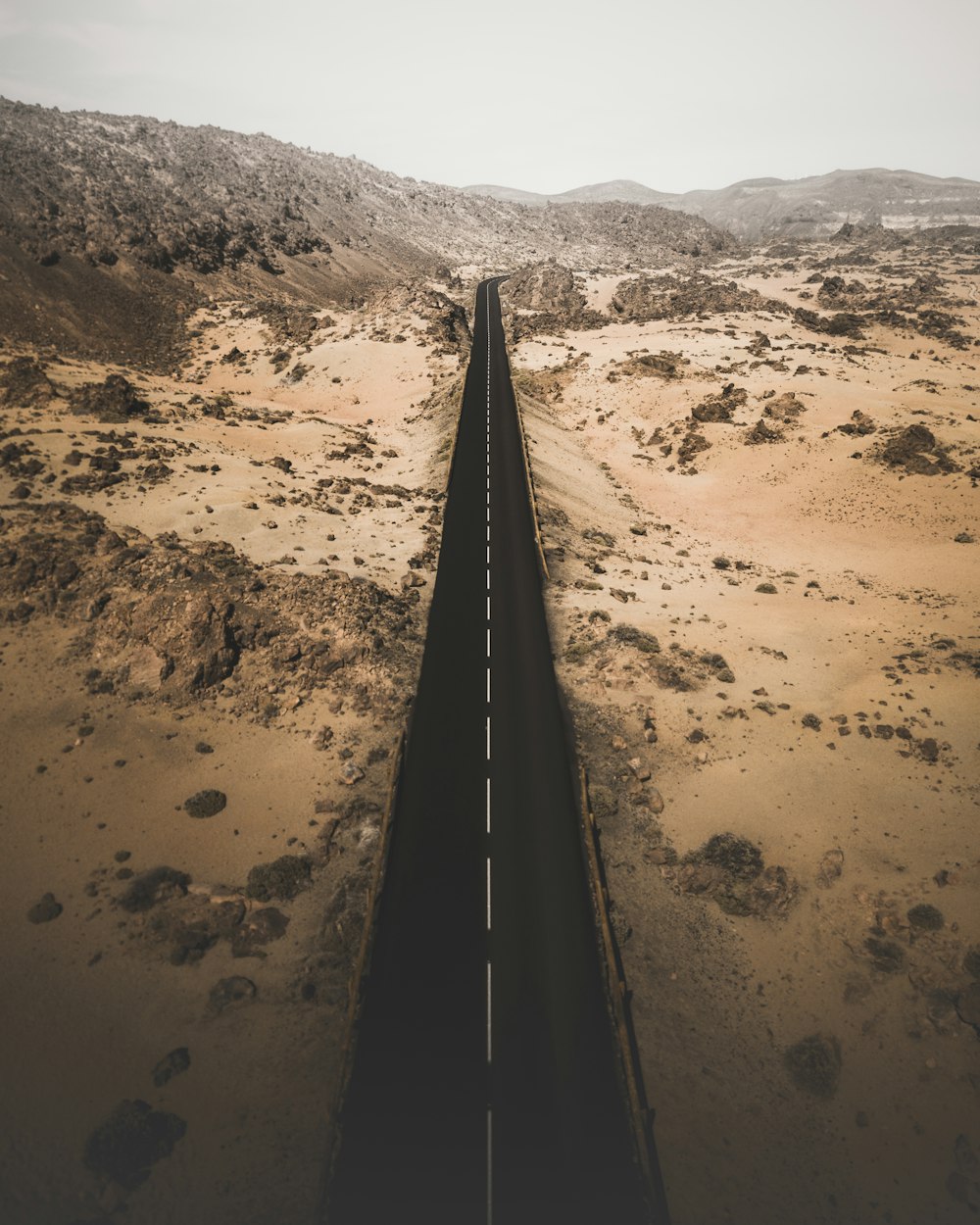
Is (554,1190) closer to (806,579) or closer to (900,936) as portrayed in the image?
(900,936)

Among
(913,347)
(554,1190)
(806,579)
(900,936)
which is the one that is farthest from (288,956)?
(913,347)

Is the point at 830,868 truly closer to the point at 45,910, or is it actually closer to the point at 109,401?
the point at 45,910

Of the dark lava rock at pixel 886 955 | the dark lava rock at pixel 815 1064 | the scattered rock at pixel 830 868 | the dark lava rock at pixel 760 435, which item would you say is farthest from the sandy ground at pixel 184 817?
the dark lava rock at pixel 760 435

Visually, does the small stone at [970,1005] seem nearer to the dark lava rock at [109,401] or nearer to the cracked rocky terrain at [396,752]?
the cracked rocky terrain at [396,752]

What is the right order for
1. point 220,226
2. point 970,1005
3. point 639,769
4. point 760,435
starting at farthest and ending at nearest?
point 220,226, point 760,435, point 639,769, point 970,1005

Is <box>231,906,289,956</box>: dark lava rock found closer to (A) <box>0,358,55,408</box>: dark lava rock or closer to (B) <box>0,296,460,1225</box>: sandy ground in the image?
(B) <box>0,296,460,1225</box>: sandy ground

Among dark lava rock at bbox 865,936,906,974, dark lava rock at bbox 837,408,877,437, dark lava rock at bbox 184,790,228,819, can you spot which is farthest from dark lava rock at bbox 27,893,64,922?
dark lava rock at bbox 837,408,877,437

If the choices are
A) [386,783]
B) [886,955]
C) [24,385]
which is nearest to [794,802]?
[886,955]
